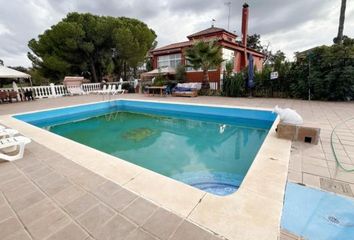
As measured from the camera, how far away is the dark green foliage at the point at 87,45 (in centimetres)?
1444

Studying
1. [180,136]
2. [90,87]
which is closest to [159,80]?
[90,87]

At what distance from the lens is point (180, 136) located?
5.65 metres

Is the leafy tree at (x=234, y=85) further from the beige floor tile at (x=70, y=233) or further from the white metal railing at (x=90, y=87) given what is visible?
the white metal railing at (x=90, y=87)

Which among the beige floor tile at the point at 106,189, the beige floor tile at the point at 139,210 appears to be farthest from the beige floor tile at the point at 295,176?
the beige floor tile at the point at 106,189

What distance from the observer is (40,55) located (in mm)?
15469

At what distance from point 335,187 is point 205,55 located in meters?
9.90

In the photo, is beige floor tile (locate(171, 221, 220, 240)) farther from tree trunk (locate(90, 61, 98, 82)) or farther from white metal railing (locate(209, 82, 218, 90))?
tree trunk (locate(90, 61, 98, 82))

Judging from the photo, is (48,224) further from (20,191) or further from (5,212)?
(20,191)

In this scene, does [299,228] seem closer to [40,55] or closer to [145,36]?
[145,36]

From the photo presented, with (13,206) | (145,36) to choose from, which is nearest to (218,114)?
(13,206)

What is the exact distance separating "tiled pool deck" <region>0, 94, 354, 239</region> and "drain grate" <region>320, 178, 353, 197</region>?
0.07 feet

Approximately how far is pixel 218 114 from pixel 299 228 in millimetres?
6284

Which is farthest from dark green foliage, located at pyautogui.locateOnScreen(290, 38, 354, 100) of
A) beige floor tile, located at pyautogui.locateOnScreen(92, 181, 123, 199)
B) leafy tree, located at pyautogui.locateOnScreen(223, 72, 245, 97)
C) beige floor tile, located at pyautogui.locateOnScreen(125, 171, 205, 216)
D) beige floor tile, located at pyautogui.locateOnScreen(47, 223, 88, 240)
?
beige floor tile, located at pyautogui.locateOnScreen(47, 223, 88, 240)

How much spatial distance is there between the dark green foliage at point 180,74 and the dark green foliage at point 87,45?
5.82 meters
